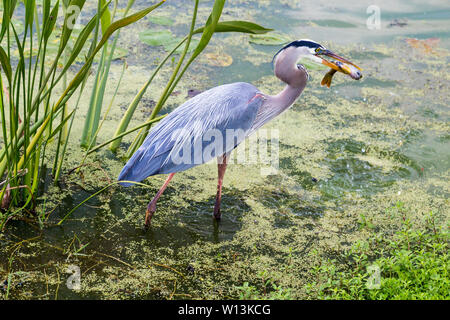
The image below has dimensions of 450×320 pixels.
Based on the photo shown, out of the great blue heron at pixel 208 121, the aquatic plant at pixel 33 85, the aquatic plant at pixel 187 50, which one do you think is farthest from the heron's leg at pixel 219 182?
the aquatic plant at pixel 33 85

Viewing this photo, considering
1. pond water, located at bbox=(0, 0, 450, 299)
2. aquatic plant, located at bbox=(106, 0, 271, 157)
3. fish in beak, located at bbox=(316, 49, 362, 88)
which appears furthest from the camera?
fish in beak, located at bbox=(316, 49, 362, 88)

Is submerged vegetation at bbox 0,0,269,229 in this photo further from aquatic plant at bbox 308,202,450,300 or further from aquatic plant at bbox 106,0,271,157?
aquatic plant at bbox 308,202,450,300

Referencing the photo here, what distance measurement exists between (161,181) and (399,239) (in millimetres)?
1293

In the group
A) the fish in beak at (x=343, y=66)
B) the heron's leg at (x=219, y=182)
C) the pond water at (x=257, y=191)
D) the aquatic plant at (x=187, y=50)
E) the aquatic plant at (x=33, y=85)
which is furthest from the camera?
the heron's leg at (x=219, y=182)

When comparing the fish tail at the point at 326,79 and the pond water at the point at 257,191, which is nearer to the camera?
the pond water at the point at 257,191

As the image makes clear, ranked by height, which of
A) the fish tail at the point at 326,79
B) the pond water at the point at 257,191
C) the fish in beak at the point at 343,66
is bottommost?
the pond water at the point at 257,191

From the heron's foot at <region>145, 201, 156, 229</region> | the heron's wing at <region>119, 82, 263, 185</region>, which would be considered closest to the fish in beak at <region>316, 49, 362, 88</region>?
the heron's wing at <region>119, 82, 263, 185</region>

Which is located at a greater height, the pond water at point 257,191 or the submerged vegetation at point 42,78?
the submerged vegetation at point 42,78

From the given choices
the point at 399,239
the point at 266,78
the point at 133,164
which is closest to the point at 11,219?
the point at 133,164

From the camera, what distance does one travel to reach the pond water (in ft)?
7.43

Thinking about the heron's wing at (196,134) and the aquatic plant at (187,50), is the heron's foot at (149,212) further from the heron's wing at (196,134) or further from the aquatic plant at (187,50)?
the aquatic plant at (187,50)

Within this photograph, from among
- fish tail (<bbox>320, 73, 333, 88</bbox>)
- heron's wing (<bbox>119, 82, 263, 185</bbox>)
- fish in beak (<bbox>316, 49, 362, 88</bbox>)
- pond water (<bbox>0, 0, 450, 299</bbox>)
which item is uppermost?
fish in beak (<bbox>316, 49, 362, 88</bbox>)

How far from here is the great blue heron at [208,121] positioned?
2486mm

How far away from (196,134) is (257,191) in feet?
2.02
